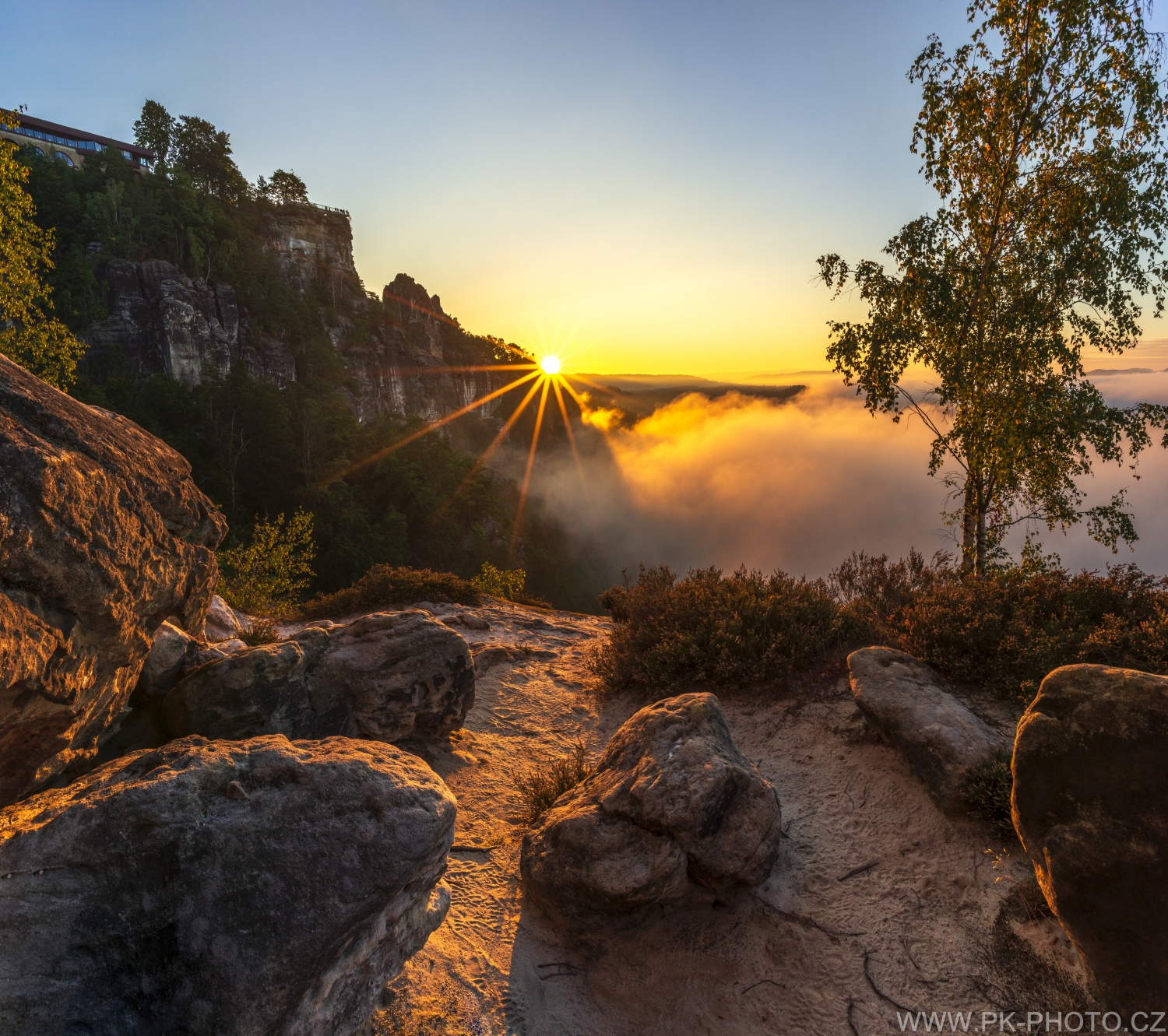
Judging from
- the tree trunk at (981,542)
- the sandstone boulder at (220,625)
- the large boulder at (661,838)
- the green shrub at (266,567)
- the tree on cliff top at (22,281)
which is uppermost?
the tree on cliff top at (22,281)

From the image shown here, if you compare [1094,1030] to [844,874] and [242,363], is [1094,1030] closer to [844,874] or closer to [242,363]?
[844,874]

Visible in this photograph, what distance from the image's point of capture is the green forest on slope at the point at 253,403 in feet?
132

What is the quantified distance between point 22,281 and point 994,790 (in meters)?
23.5

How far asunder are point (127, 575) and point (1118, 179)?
15487mm

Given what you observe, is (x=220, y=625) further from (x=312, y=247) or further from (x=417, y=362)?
(x=312, y=247)

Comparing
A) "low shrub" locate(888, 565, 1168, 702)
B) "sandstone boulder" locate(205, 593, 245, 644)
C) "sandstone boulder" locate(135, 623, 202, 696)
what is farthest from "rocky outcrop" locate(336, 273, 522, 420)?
"low shrub" locate(888, 565, 1168, 702)

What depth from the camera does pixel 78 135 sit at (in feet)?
219

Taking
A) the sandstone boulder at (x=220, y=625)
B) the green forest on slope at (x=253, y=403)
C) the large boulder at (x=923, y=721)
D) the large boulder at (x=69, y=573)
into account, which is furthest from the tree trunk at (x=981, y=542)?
the green forest on slope at (x=253, y=403)

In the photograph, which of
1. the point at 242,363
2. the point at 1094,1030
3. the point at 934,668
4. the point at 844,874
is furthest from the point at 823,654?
the point at 242,363

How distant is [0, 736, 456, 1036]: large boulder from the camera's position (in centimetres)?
262

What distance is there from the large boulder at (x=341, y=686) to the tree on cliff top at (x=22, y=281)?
1559 centimetres

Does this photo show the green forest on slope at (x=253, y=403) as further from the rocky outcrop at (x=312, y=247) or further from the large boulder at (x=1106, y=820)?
the large boulder at (x=1106, y=820)

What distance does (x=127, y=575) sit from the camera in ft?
12.7

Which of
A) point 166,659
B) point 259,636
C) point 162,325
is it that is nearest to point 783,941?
point 166,659
